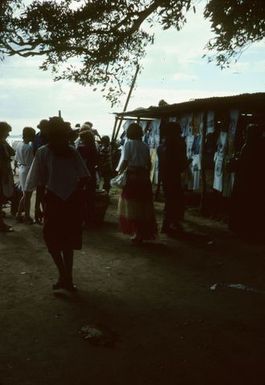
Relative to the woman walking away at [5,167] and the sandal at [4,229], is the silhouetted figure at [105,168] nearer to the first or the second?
the woman walking away at [5,167]

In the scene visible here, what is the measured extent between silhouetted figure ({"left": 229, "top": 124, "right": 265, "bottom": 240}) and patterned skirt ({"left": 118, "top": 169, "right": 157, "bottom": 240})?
1.91 m

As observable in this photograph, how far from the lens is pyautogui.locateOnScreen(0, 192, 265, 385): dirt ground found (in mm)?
3922

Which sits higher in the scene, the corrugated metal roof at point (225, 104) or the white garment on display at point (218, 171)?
the corrugated metal roof at point (225, 104)

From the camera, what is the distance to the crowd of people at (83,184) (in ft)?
18.8

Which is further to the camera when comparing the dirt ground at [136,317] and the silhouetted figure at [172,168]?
the silhouetted figure at [172,168]

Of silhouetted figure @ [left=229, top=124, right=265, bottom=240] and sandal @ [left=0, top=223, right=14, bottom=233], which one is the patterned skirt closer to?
silhouetted figure @ [left=229, top=124, right=265, bottom=240]

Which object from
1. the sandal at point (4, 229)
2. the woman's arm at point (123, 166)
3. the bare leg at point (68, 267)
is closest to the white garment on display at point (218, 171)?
the woman's arm at point (123, 166)

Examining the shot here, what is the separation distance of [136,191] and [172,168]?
138cm

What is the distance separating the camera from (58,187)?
5.70 m

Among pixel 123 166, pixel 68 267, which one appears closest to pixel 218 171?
pixel 123 166

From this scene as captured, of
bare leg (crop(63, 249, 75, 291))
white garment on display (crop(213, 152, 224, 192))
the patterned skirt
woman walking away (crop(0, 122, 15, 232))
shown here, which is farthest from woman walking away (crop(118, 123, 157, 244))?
white garment on display (crop(213, 152, 224, 192))

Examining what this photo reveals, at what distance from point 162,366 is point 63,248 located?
88.5 inches

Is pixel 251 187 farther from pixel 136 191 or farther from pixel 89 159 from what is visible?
pixel 89 159

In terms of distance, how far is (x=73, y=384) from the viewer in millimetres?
3658
